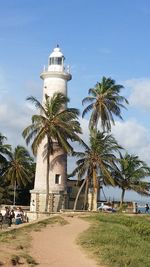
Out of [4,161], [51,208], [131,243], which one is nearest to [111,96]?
[51,208]

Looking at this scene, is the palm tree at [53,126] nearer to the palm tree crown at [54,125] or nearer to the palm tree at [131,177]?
the palm tree crown at [54,125]

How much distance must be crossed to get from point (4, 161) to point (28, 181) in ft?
11.6

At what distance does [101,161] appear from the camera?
4203cm

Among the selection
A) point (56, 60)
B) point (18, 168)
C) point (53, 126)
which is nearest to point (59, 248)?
point (53, 126)

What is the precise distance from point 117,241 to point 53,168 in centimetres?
2072

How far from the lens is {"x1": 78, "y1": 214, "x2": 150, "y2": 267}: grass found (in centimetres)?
1891

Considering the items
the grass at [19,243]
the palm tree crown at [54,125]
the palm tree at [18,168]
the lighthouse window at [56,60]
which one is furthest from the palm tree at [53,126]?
the grass at [19,243]

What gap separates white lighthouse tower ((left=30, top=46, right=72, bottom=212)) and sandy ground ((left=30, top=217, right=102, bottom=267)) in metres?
15.6

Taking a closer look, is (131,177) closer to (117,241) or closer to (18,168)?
(18,168)

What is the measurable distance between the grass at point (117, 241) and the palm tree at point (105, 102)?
15177 millimetres

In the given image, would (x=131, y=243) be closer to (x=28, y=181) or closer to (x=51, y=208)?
(x=51, y=208)

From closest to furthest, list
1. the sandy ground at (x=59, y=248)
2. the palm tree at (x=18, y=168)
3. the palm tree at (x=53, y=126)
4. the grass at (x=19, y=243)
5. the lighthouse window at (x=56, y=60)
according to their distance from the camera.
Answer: the grass at (x=19, y=243)
the sandy ground at (x=59, y=248)
the palm tree at (x=53, y=126)
the lighthouse window at (x=56, y=60)
the palm tree at (x=18, y=168)

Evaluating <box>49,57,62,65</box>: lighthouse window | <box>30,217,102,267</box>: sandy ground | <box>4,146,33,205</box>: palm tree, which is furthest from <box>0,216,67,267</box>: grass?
<box>4,146,33,205</box>: palm tree

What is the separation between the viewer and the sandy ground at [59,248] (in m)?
17.7
